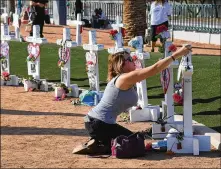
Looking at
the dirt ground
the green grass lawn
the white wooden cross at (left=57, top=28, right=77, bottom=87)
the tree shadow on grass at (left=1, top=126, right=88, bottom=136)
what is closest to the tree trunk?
the green grass lawn

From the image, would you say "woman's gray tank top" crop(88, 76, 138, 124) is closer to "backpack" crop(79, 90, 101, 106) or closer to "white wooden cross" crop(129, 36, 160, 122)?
"white wooden cross" crop(129, 36, 160, 122)

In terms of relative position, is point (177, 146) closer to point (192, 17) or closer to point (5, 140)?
point (5, 140)

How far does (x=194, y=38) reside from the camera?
88.9 ft

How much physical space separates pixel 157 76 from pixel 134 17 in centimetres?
912

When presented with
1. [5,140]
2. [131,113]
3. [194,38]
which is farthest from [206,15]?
[5,140]

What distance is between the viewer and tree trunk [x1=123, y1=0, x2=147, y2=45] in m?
24.4

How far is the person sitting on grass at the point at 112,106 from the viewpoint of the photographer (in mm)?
9242

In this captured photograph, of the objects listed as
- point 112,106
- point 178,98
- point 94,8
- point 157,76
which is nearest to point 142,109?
point 178,98

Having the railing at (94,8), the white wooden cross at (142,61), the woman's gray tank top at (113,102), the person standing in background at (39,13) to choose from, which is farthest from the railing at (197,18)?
the woman's gray tank top at (113,102)

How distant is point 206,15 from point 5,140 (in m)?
17.0

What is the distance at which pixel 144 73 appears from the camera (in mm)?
8852

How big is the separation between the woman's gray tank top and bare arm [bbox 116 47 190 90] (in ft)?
0.29

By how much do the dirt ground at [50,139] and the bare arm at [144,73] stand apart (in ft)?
3.06

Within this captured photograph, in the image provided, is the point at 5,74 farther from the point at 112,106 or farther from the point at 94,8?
the point at 94,8
